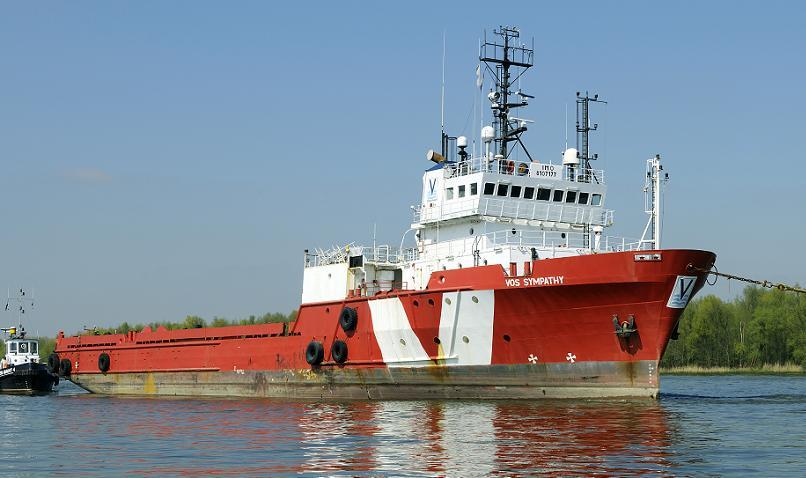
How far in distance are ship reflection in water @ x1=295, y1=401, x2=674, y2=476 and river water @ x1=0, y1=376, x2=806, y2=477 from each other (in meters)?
0.03

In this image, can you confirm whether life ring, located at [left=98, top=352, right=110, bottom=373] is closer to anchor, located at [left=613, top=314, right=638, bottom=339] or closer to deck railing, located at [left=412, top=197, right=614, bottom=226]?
deck railing, located at [left=412, top=197, right=614, bottom=226]

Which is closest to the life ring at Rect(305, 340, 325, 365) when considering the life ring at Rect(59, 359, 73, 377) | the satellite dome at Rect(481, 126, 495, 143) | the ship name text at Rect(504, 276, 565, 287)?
the ship name text at Rect(504, 276, 565, 287)

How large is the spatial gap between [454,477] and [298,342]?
1962cm

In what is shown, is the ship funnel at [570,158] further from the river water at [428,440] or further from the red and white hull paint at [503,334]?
the river water at [428,440]

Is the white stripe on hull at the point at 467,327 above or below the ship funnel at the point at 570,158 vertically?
below

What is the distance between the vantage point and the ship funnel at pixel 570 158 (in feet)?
106

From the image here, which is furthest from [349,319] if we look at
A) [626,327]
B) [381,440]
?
[381,440]

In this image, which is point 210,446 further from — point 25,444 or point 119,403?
point 119,403

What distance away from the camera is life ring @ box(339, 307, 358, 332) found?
31.6m

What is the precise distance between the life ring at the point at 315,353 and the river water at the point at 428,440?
10.3 feet

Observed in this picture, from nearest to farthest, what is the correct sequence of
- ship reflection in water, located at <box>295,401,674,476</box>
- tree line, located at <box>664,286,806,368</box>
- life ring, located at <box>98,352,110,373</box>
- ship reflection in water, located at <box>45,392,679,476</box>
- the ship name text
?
ship reflection in water, located at <box>295,401,674,476</box> < ship reflection in water, located at <box>45,392,679,476</box> < the ship name text < life ring, located at <box>98,352,110,373</box> < tree line, located at <box>664,286,806,368</box>

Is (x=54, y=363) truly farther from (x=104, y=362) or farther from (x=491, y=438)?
(x=491, y=438)

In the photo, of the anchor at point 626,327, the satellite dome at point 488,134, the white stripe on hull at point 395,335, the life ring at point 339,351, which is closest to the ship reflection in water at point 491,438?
the anchor at point 626,327

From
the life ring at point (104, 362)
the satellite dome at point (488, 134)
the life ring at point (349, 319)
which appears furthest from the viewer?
the life ring at point (104, 362)
